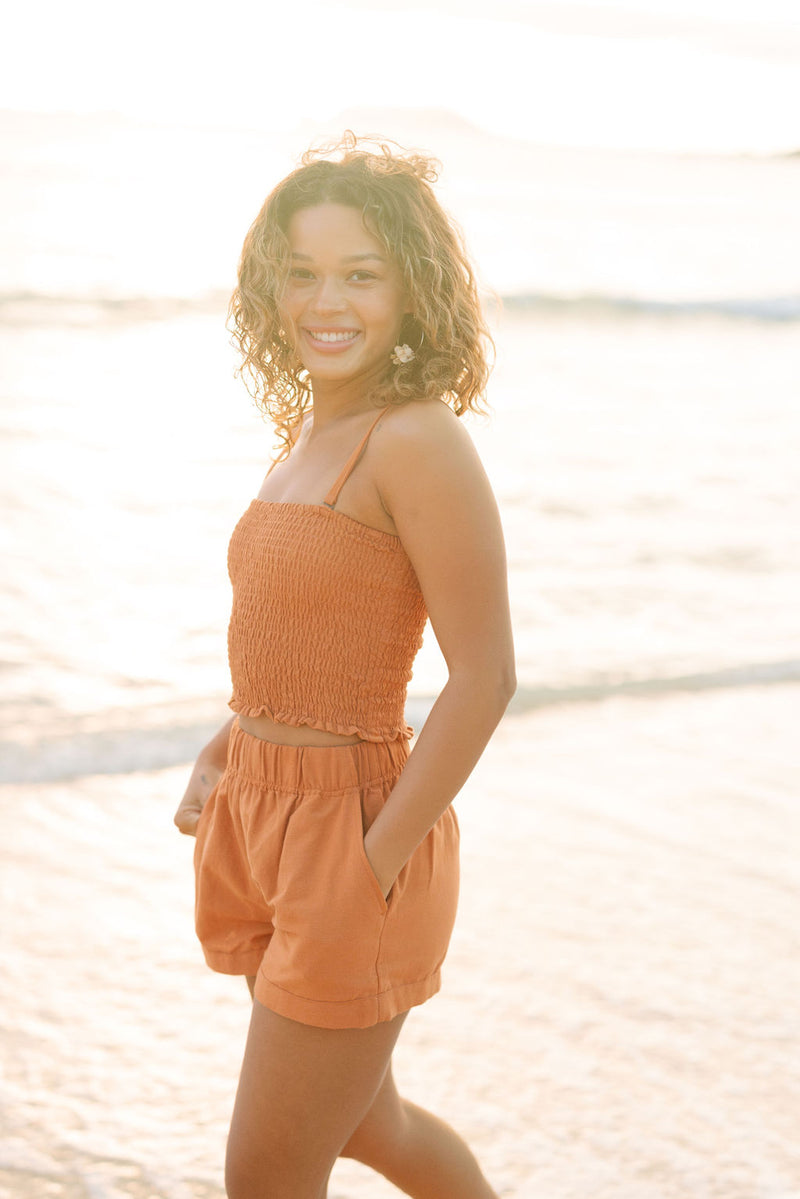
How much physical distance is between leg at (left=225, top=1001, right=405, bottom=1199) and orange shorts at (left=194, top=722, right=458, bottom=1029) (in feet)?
0.14

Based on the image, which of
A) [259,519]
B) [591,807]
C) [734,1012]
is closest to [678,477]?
[591,807]

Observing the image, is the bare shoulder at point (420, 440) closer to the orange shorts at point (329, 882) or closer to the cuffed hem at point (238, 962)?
the orange shorts at point (329, 882)

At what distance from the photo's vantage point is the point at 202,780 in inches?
90.5

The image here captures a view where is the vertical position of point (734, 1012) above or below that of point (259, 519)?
below

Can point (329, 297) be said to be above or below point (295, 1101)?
above

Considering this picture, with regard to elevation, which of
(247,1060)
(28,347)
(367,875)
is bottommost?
(28,347)

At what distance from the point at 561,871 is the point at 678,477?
5570mm

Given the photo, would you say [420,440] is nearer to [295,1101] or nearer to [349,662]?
[349,662]

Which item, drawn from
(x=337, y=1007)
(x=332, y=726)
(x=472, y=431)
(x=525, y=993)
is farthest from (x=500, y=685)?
(x=472, y=431)

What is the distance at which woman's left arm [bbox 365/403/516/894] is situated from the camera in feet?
6.04

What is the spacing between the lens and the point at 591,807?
4258mm

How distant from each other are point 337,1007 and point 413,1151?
1.55ft

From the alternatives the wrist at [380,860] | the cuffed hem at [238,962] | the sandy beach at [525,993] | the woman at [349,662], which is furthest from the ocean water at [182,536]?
the wrist at [380,860]

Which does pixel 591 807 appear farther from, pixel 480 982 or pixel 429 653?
pixel 429 653
